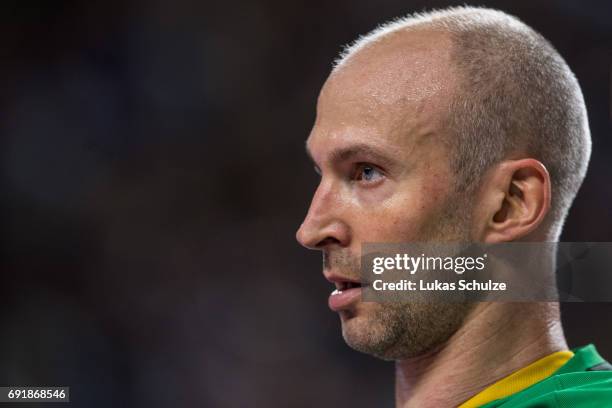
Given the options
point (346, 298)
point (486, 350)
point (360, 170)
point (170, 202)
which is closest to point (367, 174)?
point (360, 170)

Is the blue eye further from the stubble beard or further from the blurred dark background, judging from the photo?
the blurred dark background

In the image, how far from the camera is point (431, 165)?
150 cm

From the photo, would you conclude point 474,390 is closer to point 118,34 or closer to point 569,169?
point 569,169

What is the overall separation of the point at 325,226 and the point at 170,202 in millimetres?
1830

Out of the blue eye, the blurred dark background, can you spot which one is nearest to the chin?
the blue eye

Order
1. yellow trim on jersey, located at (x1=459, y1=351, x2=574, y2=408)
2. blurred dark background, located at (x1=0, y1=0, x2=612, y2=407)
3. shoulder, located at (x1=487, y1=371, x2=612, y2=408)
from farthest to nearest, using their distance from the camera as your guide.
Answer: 1. blurred dark background, located at (x1=0, y1=0, x2=612, y2=407)
2. yellow trim on jersey, located at (x1=459, y1=351, x2=574, y2=408)
3. shoulder, located at (x1=487, y1=371, x2=612, y2=408)

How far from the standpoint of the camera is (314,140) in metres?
1.60

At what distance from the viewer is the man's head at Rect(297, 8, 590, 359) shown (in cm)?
150

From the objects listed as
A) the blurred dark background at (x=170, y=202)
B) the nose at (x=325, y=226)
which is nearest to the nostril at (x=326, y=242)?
the nose at (x=325, y=226)

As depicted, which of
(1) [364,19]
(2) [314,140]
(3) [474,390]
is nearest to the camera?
(3) [474,390]

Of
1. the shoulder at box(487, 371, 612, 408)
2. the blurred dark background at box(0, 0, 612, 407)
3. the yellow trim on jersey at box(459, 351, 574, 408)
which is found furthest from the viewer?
the blurred dark background at box(0, 0, 612, 407)

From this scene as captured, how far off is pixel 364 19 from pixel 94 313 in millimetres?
1436

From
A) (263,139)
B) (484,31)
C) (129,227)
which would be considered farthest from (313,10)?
(484,31)

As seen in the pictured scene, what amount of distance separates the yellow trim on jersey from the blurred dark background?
1.66 m
